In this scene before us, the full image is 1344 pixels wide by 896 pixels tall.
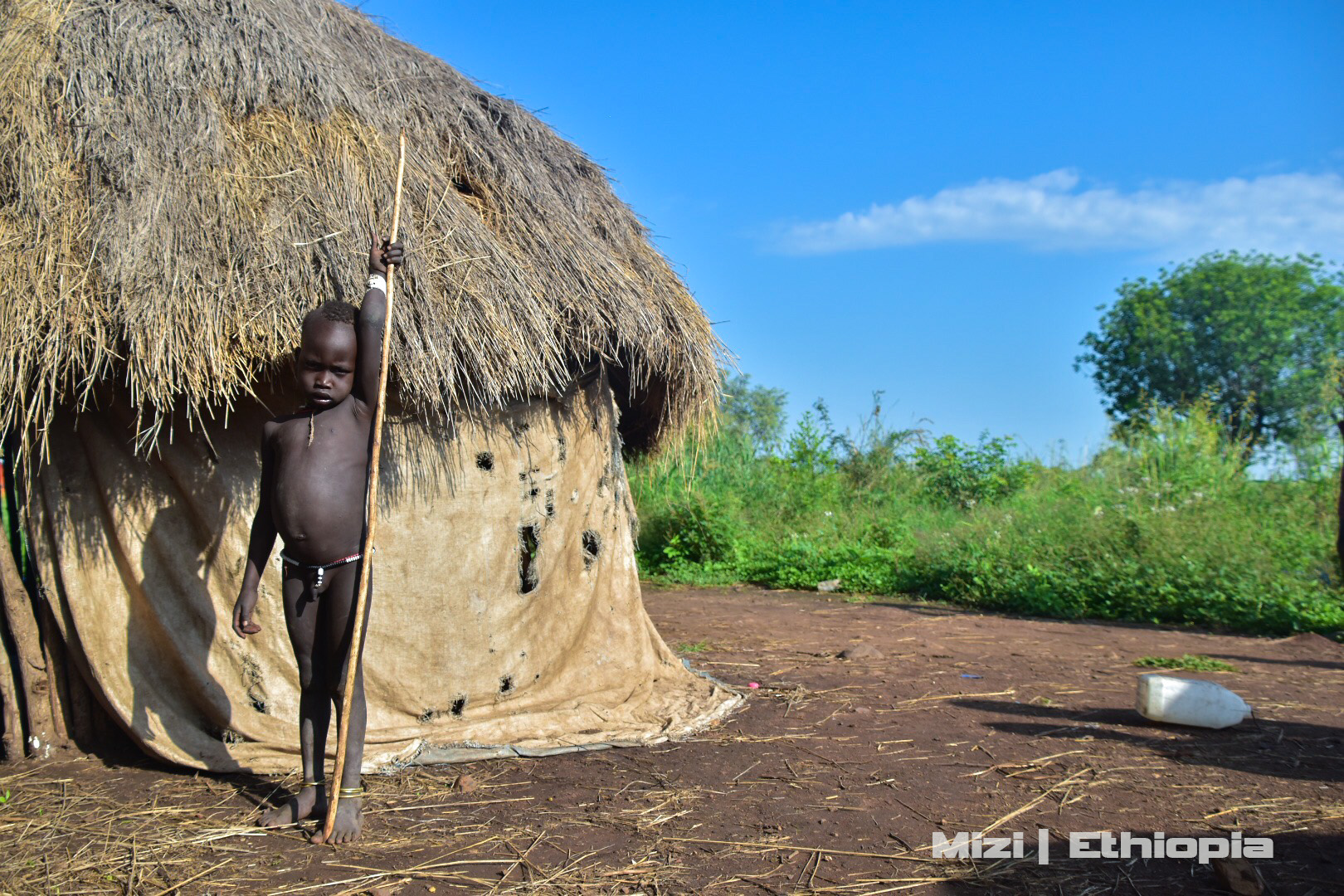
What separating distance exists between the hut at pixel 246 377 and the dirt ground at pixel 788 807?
1.23 ft

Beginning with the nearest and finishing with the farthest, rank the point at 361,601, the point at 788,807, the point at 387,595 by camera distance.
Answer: the point at 361,601 < the point at 788,807 < the point at 387,595

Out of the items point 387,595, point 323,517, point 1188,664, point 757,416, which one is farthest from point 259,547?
point 757,416

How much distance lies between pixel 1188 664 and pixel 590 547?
397 centimetres

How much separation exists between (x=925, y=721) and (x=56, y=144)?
4471 mm

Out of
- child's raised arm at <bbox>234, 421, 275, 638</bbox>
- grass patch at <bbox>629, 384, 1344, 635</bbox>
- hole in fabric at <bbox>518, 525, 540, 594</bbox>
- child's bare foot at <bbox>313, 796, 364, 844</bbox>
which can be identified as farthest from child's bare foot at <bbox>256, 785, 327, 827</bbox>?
grass patch at <bbox>629, 384, 1344, 635</bbox>

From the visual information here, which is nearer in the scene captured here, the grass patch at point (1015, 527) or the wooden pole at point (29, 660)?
the wooden pole at point (29, 660)

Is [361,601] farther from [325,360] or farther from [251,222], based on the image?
[251,222]

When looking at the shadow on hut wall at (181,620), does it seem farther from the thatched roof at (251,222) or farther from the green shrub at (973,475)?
the green shrub at (973,475)

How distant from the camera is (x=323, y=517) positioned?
9.48 ft

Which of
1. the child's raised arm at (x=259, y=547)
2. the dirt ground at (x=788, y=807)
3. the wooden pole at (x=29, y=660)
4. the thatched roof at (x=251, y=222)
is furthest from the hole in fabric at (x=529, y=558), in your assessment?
the wooden pole at (x=29, y=660)

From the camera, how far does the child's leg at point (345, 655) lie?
2877mm

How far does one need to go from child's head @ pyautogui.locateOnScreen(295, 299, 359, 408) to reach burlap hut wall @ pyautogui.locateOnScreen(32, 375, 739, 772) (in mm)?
781

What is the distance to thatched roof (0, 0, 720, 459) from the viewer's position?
3.32 m

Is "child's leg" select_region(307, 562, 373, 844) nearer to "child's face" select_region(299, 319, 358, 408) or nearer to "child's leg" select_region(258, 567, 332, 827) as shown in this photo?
"child's leg" select_region(258, 567, 332, 827)
